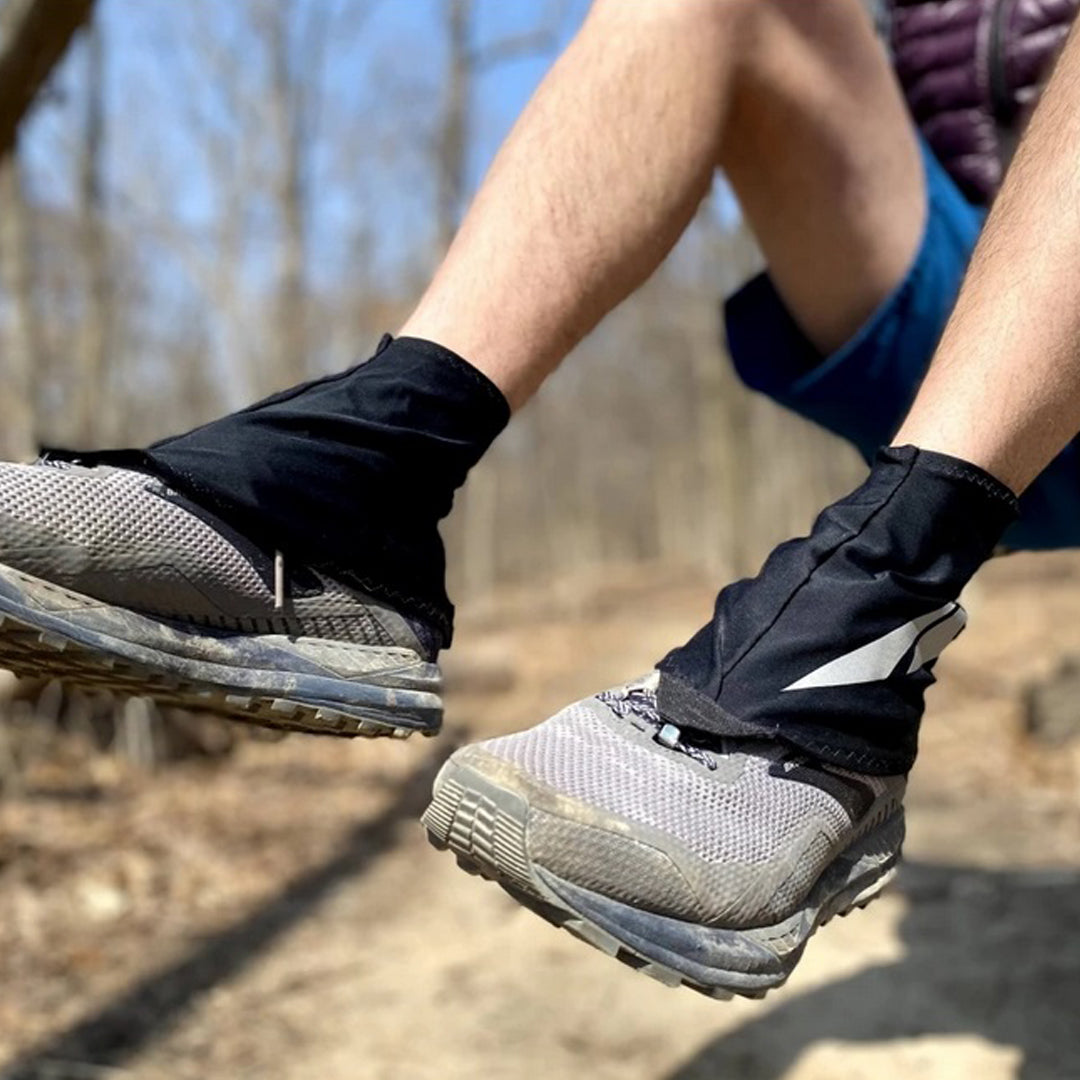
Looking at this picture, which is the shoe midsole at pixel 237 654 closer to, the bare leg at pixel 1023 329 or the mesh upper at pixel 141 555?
the mesh upper at pixel 141 555

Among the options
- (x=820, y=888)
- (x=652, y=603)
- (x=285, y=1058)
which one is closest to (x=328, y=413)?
(x=820, y=888)

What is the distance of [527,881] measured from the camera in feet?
3.20

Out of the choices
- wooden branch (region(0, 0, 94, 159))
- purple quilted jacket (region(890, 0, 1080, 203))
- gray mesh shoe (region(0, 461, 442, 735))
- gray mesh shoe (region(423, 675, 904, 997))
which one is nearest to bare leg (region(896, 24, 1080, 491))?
gray mesh shoe (region(423, 675, 904, 997))

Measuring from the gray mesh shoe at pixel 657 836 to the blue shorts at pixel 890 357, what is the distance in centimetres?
69

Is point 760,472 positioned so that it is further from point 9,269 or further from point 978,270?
point 978,270

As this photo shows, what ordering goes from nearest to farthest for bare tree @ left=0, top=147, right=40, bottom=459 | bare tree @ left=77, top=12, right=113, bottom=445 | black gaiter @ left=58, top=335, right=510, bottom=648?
black gaiter @ left=58, top=335, right=510, bottom=648, bare tree @ left=0, top=147, right=40, bottom=459, bare tree @ left=77, top=12, right=113, bottom=445

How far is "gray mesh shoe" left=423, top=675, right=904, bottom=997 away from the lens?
3.19ft

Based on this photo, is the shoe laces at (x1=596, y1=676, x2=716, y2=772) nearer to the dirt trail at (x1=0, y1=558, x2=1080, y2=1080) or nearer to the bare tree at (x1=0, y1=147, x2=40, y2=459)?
the dirt trail at (x1=0, y1=558, x2=1080, y2=1080)

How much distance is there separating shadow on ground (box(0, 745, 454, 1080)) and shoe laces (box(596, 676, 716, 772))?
4.93 ft

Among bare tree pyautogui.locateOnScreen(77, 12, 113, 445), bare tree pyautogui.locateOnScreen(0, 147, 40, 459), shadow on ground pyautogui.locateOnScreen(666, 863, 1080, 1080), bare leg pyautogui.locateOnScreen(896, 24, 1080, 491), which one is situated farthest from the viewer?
bare tree pyautogui.locateOnScreen(77, 12, 113, 445)

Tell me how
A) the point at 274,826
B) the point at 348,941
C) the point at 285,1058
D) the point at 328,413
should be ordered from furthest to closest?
the point at 274,826 < the point at 348,941 < the point at 285,1058 < the point at 328,413

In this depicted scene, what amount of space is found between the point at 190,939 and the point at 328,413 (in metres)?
2.01

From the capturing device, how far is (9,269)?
430 centimetres

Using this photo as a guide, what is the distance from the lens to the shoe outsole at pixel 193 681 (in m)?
1.00
